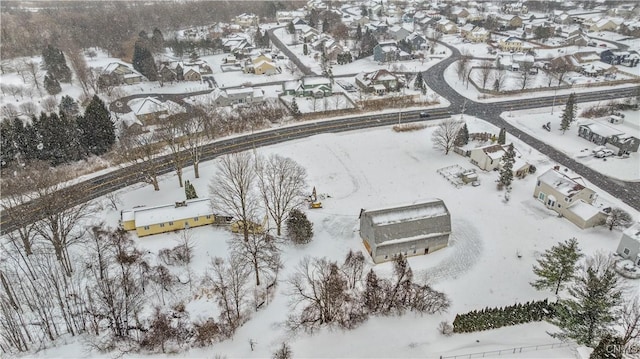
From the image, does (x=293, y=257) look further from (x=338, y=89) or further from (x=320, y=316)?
(x=338, y=89)

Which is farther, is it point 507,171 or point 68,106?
point 68,106

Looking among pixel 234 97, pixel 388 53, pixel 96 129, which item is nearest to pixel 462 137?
pixel 234 97

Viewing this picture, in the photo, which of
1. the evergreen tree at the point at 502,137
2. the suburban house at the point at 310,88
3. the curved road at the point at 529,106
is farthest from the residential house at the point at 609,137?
the suburban house at the point at 310,88

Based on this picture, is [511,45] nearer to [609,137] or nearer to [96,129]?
[609,137]

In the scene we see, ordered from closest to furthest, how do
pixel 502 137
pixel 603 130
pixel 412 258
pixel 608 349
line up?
pixel 608 349, pixel 412 258, pixel 502 137, pixel 603 130

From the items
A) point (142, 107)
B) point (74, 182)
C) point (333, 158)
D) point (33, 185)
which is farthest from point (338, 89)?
point (33, 185)

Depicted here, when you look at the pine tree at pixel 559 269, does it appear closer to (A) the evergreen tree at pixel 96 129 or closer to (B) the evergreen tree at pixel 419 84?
(B) the evergreen tree at pixel 419 84

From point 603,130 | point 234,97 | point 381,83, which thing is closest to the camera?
point 603,130
